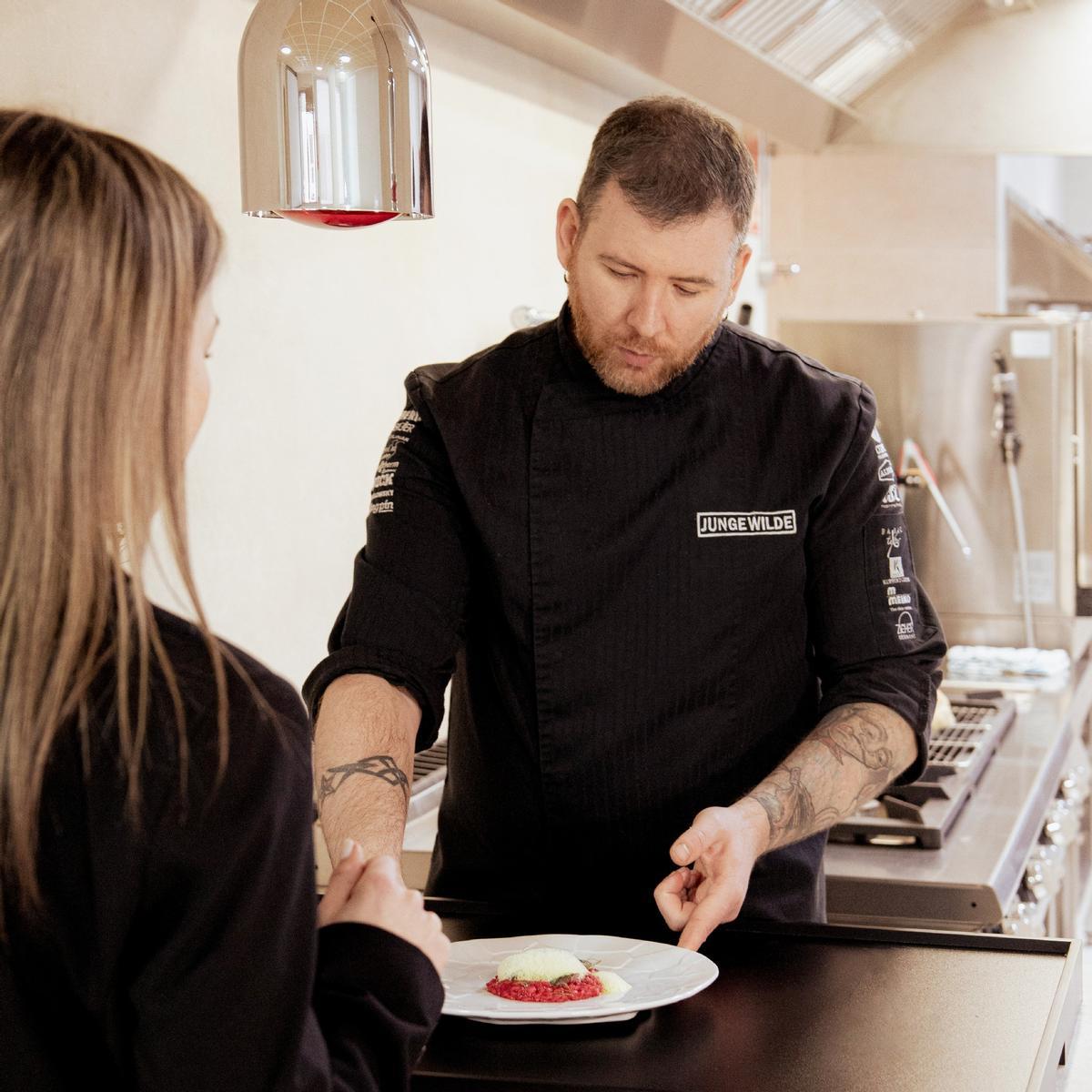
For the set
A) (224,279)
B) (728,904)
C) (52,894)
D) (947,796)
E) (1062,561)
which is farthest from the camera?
(1062,561)

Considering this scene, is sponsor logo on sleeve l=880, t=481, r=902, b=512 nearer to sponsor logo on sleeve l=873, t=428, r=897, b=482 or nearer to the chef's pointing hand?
sponsor logo on sleeve l=873, t=428, r=897, b=482

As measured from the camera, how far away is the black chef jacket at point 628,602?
1.54 meters

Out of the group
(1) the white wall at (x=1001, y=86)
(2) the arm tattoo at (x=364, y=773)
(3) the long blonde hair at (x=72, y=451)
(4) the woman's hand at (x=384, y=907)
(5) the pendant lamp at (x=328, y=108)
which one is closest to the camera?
(3) the long blonde hair at (x=72, y=451)

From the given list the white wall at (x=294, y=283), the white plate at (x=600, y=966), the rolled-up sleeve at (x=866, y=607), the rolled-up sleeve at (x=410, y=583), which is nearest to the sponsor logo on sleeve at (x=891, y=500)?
the rolled-up sleeve at (x=866, y=607)

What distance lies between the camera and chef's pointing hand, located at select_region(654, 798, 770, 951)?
4.09ft

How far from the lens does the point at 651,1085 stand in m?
0.98

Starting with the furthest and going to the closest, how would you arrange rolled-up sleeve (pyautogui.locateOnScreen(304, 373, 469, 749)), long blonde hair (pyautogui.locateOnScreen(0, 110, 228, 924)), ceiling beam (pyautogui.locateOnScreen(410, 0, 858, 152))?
1. ceiling beam (pyautogui.locateOnScreen(410, 0, 858, 152))
2. rolled-up sleeve (pyautogui.locateOnScreen(304, 373, 469, 749))
3. long blonde hair (pyautogui.locateOnScreen(0, 110, 228, 924))

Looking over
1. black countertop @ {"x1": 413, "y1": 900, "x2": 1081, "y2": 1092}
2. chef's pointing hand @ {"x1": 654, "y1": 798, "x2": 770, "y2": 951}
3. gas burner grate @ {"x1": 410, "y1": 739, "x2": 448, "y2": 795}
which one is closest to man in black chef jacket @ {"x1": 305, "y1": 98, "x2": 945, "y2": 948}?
chef's pointing hand @ {"x1": 654, "y1": 798, "x2": 770, "y2": 951}

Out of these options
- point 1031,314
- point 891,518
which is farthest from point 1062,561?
point 891,518

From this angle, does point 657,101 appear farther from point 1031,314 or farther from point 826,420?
point 1031,314

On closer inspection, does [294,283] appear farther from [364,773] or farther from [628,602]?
[364,773]

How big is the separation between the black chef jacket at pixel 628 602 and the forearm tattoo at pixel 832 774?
3 cm

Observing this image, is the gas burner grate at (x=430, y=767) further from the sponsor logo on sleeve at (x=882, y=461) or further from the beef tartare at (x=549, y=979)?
the beef tartare at (x=549, y=979)

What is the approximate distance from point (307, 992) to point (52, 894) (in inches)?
5.2
